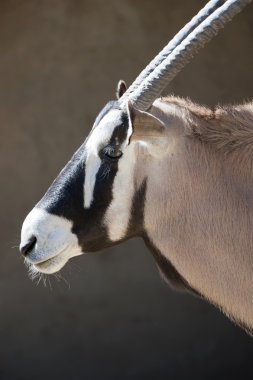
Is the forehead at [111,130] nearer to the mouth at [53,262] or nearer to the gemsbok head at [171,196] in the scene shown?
the gemsbok head at [171,196]

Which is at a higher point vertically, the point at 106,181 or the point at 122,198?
the point at 106,181

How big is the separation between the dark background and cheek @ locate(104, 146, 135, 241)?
4.13 m

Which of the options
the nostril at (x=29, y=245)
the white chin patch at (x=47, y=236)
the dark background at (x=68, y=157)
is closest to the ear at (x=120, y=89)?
the white chin patch at (x=47, y=236)

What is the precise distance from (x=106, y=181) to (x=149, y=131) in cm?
29

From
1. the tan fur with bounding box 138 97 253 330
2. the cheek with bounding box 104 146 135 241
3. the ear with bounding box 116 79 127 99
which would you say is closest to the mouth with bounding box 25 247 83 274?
the cheek with bounding box 104 146 135 241

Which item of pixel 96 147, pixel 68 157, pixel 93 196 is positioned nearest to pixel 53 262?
pixel 93 196

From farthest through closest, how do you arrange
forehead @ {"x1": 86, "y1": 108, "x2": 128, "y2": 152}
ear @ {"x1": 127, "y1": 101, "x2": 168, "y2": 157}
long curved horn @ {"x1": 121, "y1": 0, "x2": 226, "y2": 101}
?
long curved horn @ {"x1": 121, "y1": 0, "x2": 226, "y2": 101}
forehead @ {"x1": 86, "y1": 108, "x2": 128, "y2": 152}
ear @ {"x1": 127, "y1": 101, "x2": 168, "y2": 157}

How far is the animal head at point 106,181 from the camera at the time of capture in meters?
3.58

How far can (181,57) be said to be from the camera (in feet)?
11.9

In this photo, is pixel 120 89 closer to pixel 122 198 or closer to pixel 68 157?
pixel 122 198

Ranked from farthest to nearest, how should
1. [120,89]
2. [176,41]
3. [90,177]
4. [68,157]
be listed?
[68,157] → [120,89] → [176,41] → [90,177]

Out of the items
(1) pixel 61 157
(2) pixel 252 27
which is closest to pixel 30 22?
(1) pixel 61 157

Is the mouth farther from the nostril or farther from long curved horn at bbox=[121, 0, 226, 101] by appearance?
long curved horn at bbox=[121, 0, 226, 101]

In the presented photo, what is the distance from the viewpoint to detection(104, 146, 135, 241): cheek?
11.8ft
